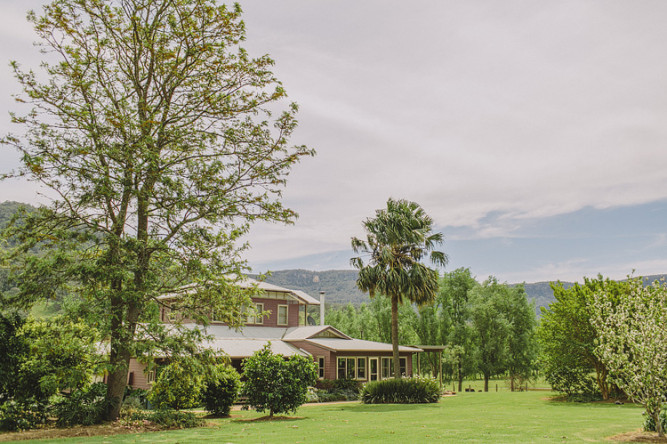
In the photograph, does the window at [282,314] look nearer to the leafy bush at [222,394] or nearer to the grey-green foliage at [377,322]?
the leafy bush at [222,394]

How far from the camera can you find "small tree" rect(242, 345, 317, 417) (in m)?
16.7

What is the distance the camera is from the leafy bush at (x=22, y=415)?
13617mm

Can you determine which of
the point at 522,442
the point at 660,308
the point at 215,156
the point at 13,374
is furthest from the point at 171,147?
the point at 660,308

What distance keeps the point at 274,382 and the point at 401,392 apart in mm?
9799

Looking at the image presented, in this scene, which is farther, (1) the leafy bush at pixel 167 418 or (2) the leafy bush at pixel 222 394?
(2) the leafy bush at pixel 222 394

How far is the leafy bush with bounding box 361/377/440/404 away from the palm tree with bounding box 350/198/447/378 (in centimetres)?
136

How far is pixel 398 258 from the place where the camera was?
26.9m

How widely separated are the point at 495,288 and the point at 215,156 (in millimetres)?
38632

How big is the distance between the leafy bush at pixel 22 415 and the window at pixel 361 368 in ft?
69.9

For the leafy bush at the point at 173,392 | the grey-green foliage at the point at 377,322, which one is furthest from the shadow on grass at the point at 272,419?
the grey-green foliage at the point at 377,322

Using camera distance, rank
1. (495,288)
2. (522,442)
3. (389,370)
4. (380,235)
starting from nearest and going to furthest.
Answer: (522,442) → (380,235) → (389,370) → (495,288)

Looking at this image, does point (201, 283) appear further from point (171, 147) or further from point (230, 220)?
point (171, 147)

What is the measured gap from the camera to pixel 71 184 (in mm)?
14516

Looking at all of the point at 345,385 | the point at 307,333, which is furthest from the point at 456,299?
the point at 345,385
